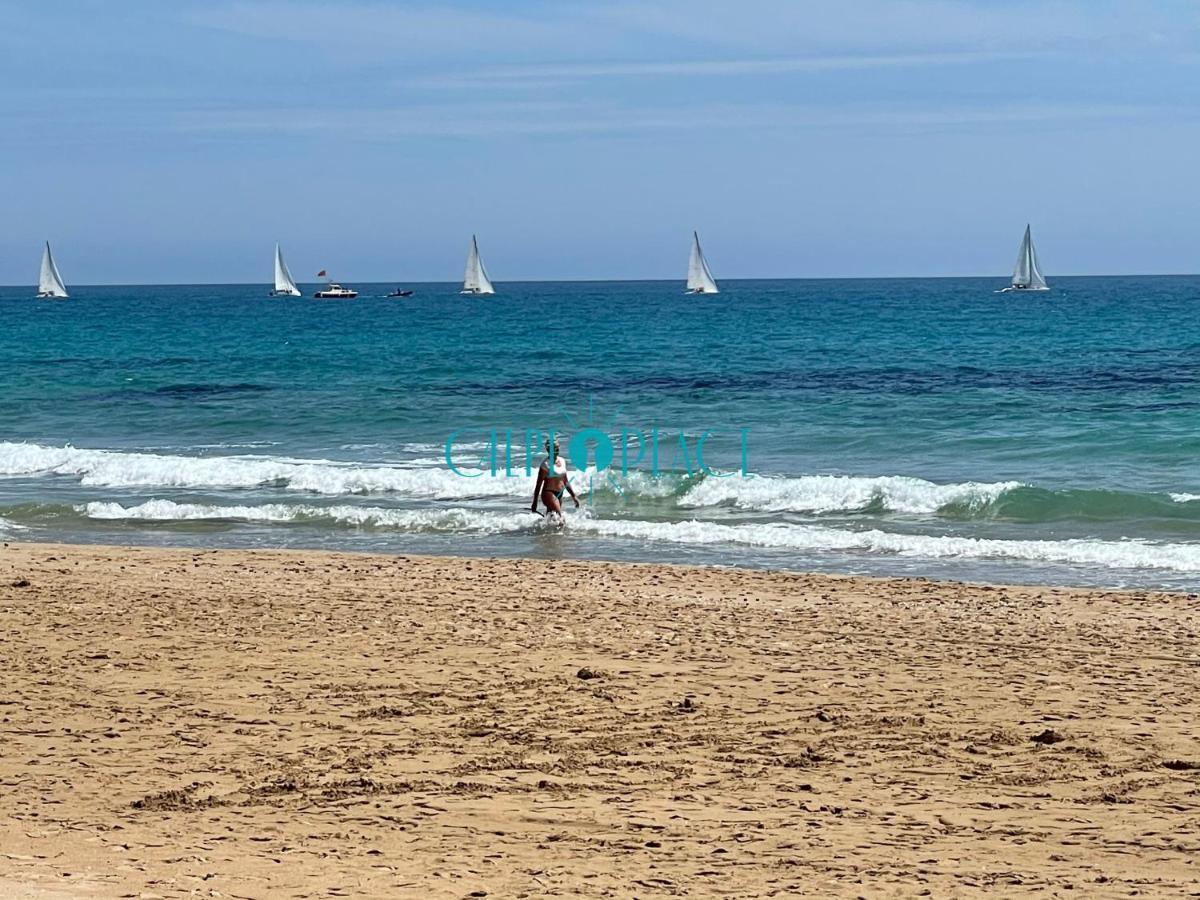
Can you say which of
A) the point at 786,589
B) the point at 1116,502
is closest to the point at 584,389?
the point at 1116,502

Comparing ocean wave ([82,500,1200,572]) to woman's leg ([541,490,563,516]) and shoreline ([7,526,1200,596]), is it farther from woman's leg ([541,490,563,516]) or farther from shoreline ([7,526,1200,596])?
shoreline ([7,526,1200,596])

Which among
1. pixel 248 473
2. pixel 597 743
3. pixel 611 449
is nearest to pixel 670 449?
pixel 611 449

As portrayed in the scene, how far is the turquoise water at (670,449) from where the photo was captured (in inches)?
658

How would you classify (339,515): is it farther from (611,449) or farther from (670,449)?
(670,449)

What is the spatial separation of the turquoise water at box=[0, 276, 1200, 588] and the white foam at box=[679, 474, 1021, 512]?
0.16ft

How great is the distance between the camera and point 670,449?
2461 cm

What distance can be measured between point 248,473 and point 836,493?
9.12 meters

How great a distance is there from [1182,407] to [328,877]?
25.3 m

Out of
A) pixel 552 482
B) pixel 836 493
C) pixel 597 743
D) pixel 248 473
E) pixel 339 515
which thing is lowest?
pixel 597 743

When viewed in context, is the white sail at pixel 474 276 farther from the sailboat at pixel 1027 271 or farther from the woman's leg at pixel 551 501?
the woman's leg at pixel 551 501

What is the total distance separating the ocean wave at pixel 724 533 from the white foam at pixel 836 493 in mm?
1380

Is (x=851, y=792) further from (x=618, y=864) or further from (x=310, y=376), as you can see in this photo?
(x=310, y=376)

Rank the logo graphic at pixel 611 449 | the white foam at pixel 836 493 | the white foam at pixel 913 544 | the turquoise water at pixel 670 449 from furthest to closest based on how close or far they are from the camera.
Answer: the logo graphic at pixel 611 449 < the white foam at pixel 836 493 < the turquoise water at pixel 670 449 < the white foam at pixel 913 544

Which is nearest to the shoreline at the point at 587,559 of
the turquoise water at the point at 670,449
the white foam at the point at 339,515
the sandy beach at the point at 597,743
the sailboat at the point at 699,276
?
the turquoise water at the point at 670,449
